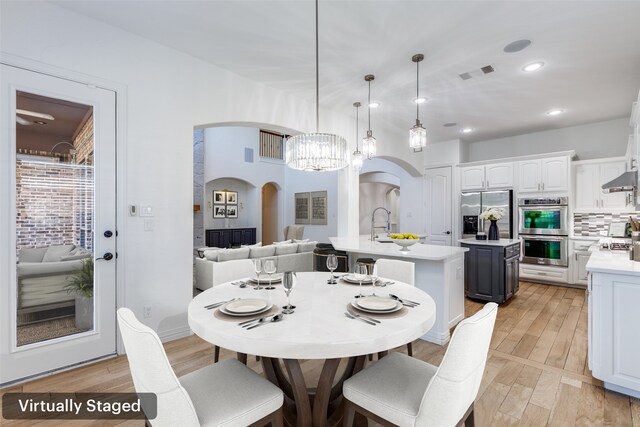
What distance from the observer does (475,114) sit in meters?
4.73

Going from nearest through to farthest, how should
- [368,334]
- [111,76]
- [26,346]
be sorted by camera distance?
[368,334] → [26,346] → [111,76]

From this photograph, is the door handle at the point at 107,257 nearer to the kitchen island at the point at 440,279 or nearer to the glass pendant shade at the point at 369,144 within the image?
the kitchen island at the point at 440,279

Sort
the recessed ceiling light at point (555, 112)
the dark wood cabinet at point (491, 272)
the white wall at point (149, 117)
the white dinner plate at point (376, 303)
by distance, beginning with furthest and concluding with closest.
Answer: the recessed ceiling light at point (555, 112) → the dark wood cabinet at point (491, 272) → the white wall at point (149, 117) → the white dinner plate at point (376, 303)

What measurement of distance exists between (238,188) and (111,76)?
7065 millimetres

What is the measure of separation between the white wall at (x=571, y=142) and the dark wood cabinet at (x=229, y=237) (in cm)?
657

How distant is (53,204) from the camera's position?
92.7 inches

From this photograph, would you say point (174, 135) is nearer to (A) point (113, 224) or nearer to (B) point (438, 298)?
(A) point (113, 224)

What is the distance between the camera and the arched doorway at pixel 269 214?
1030 cm

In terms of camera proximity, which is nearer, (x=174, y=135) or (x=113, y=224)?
(x=113, y=224)

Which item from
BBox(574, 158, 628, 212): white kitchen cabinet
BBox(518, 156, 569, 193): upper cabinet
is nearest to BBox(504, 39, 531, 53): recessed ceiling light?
BBox(518, 156, 569, 193): upper cabinet

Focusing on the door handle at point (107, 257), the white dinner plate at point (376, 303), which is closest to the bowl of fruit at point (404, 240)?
the white dinner plate at point (376, 303)

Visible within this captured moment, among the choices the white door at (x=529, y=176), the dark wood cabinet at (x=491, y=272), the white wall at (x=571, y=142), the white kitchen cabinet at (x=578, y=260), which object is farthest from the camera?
the white door at (x=529, y=176)

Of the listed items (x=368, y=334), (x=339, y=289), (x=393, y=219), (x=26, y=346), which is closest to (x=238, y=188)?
(x=393, y=219)

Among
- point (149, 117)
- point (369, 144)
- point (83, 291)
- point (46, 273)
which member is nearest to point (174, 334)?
point (83, 291)
